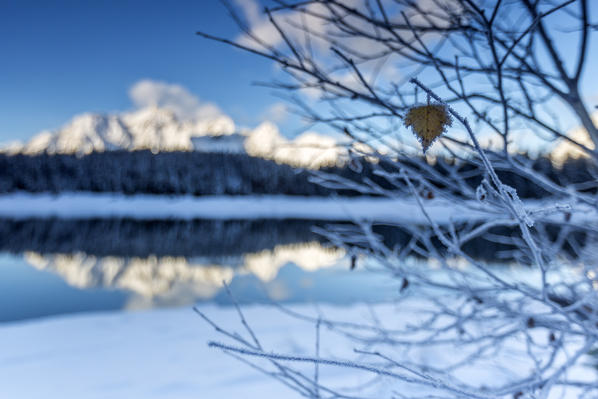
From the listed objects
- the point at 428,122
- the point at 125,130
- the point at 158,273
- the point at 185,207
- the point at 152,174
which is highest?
the point at 125,130

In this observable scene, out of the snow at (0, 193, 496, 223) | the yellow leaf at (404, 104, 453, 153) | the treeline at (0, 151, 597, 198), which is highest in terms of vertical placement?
the treeline at (0, 151, 597, 198)

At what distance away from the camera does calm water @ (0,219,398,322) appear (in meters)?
4.15

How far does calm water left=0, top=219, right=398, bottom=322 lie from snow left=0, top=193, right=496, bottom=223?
22.0 ft

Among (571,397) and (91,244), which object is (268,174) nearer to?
(91,244)

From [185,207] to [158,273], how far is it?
12.7m

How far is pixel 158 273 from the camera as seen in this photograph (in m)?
5.40

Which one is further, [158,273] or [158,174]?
[158,174]

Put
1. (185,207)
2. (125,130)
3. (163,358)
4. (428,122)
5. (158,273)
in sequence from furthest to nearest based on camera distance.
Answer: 1. (125,130)
2. (185,207)
3. (158,273)
4. (163,358)
5. (428,122)

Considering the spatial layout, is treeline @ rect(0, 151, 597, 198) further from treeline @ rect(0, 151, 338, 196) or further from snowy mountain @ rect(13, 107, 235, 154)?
snowy mountain @ rect(13, 107, 235, 154)

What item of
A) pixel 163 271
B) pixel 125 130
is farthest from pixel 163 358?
pixel 125 130

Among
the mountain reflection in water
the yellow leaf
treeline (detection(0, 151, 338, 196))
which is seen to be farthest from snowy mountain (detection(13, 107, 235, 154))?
the yellow leaf

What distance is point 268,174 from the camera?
20641 millimetres

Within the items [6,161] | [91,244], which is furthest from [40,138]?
[91,244]

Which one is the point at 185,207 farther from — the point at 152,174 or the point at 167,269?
the point at 167,269
